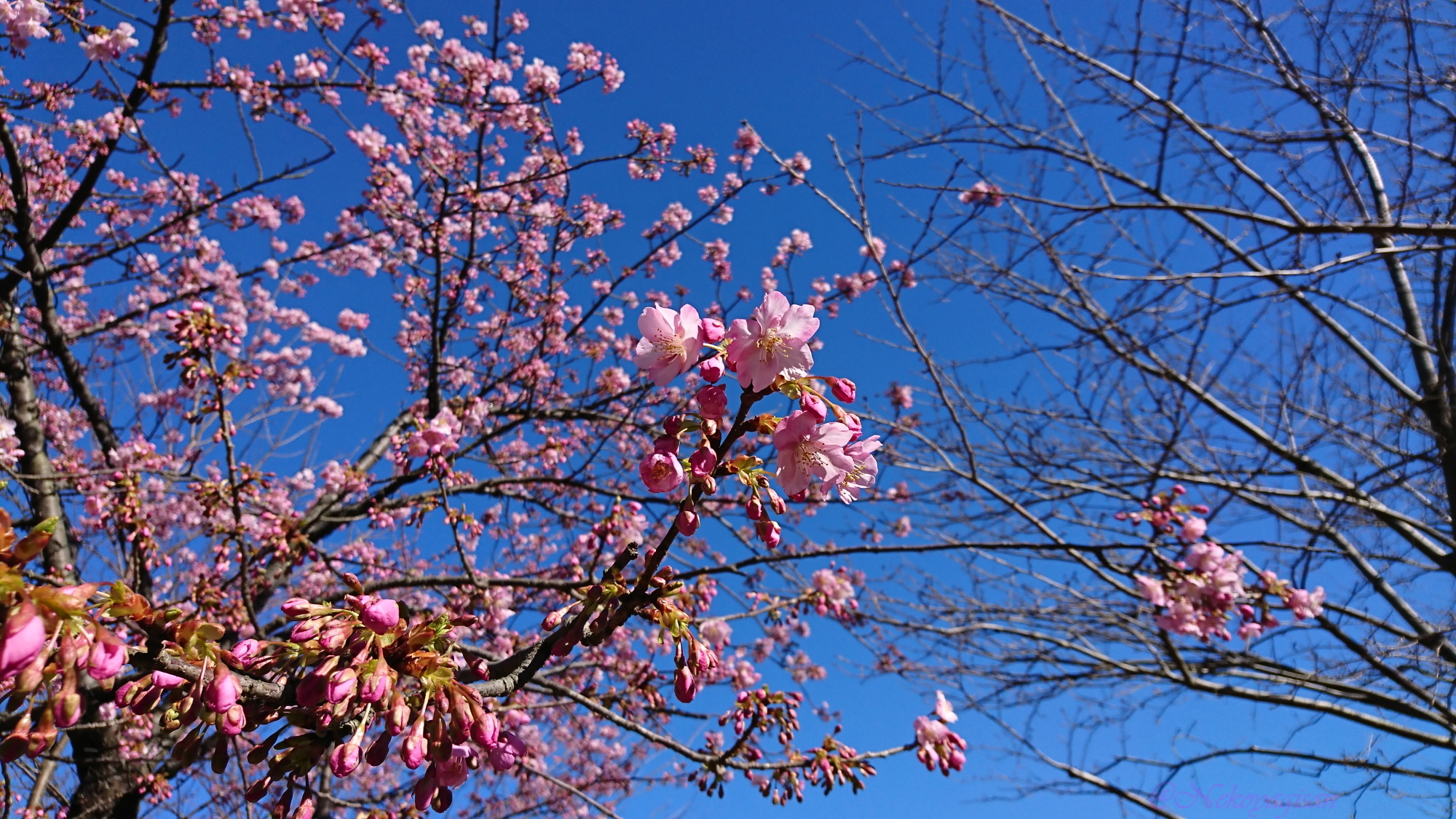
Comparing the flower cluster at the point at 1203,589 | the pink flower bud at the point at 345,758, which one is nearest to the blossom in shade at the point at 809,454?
the pink flower bud at the point at 345,758

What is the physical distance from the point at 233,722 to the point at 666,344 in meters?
0.94

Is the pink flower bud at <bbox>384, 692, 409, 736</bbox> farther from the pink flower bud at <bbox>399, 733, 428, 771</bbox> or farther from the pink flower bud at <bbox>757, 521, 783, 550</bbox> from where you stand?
the pink flower bud at <bbox>757, 521, 783, 550</bbox>

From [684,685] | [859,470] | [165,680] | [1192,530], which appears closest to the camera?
[165,680]

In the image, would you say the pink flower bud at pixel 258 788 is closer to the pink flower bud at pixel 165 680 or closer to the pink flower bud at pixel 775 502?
the pink flower bud at pixel 165 680

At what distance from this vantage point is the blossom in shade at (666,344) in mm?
1376

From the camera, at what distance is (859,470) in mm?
1498

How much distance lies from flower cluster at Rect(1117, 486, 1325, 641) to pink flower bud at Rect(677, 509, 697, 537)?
2.92 m

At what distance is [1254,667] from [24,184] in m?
8.61

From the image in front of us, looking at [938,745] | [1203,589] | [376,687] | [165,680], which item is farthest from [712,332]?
[1203,589]

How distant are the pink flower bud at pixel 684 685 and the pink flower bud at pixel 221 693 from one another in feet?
2.33

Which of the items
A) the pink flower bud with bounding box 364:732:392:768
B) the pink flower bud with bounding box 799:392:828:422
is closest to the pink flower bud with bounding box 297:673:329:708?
the pink flower bud with bounding box 364:732:392:768

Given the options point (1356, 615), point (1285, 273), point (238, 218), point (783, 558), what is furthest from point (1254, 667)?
point (238, 218)

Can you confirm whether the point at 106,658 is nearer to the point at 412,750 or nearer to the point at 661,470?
the point at 412,750

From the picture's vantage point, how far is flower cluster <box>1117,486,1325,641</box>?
3293 millimetres
